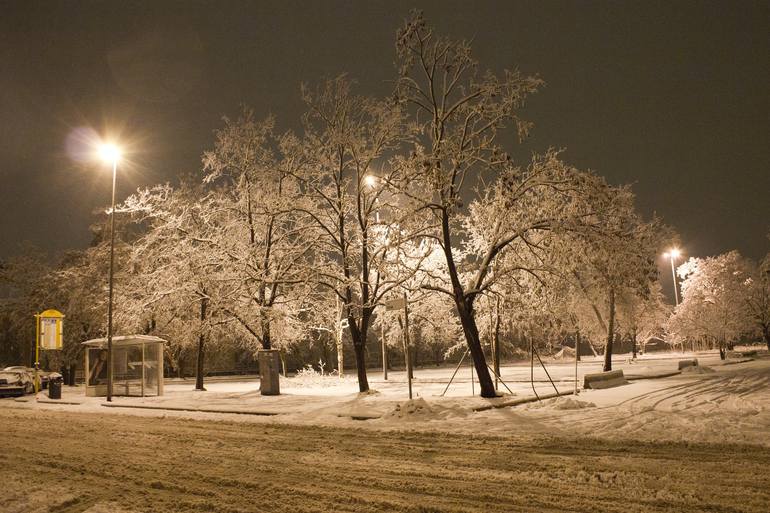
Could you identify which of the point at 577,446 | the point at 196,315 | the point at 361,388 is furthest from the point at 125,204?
the point at 577,446

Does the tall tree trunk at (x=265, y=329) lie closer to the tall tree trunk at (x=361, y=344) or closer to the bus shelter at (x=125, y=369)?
the tall tree trunk at (x=361, y=344)

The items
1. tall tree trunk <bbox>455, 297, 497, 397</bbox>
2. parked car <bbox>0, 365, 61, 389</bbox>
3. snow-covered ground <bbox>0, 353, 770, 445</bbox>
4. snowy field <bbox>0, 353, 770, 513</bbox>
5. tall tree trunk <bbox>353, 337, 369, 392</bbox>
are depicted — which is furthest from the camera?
parked car <bbox>0, 365, 61, 389</bbox>

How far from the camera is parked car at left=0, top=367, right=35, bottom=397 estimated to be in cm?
2831

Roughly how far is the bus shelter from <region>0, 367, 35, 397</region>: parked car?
438 cm

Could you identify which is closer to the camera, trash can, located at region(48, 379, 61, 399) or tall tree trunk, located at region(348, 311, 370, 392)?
tall tree trunk, located at region(348, 311, 370, 392)

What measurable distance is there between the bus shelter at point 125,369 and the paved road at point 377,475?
14.2 m

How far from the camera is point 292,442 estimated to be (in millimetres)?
11094

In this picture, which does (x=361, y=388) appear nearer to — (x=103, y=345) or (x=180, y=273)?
(x=180, y=273)

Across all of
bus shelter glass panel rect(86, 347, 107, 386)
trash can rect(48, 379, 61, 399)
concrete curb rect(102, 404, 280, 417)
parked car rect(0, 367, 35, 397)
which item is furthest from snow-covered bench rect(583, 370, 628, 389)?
parked car rect(0, 367, 35, 397)

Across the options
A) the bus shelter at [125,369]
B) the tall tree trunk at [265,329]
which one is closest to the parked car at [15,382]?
the bus shelter at [125,369]

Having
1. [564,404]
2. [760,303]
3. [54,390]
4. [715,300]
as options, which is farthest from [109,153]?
[760,303]

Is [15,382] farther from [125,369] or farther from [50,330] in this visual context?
[125,369]

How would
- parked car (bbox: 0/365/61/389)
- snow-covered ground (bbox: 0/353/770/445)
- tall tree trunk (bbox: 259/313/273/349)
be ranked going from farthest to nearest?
parked car (bbox: 0/365/61/389) < tall tree trunk (bbox: 259/313/273/349) < snow-covered ground (bbox: 0/353/770/445)

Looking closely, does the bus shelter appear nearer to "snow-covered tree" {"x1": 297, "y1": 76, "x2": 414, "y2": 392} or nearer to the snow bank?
"snow-covered tree" {"x1": 297, "y1": 76, "x2": 414, "y2": 392}
